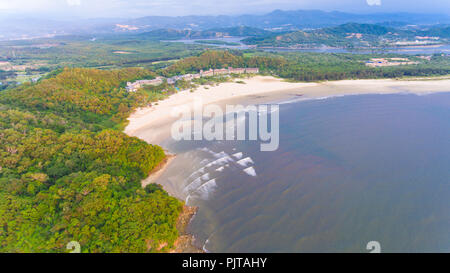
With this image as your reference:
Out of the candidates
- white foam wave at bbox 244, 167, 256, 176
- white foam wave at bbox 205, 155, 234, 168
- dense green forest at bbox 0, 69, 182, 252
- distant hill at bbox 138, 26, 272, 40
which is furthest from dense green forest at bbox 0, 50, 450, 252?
distant hill at bbox 138, 26, 272, 40

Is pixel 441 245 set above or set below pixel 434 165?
below

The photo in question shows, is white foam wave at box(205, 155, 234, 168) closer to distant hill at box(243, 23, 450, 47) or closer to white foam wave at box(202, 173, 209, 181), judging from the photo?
white foam wave at box(202, 173, 209, 181)

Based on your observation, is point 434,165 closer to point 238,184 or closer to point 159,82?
point 238,184

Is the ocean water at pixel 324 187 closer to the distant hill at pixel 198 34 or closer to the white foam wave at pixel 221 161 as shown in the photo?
the white foam wave at pixel 221 161

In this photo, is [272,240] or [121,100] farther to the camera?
[121,100]

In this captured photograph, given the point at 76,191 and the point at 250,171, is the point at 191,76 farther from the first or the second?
the point at 76,191
